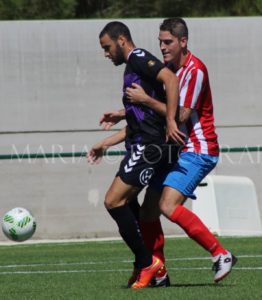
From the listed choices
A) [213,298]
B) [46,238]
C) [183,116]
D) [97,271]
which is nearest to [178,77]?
[183,116]

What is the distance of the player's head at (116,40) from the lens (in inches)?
319

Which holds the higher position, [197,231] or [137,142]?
[137,142]

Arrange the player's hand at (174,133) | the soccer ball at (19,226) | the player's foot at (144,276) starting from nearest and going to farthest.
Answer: the player's hand at (174,133), the player's foot at (144,276), the soccer ball at (19,226)

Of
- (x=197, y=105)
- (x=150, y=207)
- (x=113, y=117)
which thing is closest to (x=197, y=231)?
(x=150, y=207)

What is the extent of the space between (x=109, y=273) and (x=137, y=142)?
182 centimetres

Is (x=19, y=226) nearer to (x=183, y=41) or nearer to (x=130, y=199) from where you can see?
(x=130, y=199)

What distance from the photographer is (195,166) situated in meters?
8.00

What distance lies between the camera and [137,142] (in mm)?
8000

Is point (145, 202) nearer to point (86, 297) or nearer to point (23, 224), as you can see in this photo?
point (86, 297)

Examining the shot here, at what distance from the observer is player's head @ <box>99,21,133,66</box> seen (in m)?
8.11

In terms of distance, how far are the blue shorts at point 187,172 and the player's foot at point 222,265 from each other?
530 mm

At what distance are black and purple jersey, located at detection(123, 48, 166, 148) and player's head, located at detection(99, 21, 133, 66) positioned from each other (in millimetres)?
122

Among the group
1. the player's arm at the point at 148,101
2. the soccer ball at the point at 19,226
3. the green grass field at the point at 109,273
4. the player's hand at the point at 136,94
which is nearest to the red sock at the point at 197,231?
the green grass field at the point at 109,273

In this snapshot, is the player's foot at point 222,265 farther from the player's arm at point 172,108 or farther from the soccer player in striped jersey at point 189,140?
the player's arm at point 172,108
